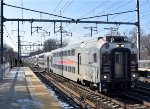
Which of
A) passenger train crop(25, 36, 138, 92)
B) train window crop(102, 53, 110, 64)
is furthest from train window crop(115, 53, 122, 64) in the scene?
train window crop(102, 53, 110, 64)

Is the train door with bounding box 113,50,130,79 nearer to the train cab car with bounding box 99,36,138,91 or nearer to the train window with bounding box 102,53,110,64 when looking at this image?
the train cab car with bounding box 99,36,138,91

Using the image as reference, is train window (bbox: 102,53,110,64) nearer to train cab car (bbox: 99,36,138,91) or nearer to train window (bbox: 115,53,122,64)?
train cab car (bbox: 99,36,138,91)

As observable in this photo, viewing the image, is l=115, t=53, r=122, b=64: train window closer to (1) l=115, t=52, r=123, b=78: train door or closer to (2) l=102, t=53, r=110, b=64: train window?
(1) l=115, t=52, r=123, b=78: train door

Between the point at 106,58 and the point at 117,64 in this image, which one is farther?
the point at 117,64

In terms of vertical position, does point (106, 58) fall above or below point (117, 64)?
above

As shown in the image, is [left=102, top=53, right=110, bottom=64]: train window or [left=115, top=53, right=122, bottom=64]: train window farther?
[left=115, top=53, right=122, bottom=64]: train window

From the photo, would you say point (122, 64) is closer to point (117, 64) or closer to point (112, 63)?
point (117, 64)

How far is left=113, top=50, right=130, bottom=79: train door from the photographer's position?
19250mm

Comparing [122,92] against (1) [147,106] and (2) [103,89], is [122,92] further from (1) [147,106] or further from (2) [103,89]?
(1) [147,106]

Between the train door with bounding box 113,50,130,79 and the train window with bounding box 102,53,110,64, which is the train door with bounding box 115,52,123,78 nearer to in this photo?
the train door with bounding box 113,50,130,79

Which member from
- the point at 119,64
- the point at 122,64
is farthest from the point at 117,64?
the point at 122,64

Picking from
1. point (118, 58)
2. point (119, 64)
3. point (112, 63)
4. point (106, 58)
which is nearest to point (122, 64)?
point (119, 64)

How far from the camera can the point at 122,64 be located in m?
19.4

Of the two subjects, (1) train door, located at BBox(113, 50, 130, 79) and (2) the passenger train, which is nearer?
(2) the passenger train
